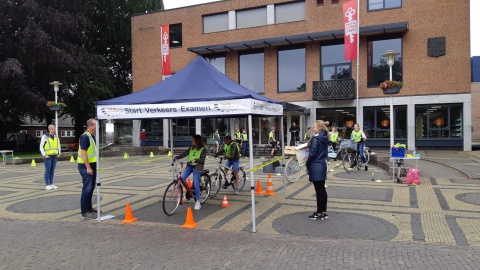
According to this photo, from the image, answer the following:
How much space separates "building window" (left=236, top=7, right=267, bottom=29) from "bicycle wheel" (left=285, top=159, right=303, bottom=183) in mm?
19248

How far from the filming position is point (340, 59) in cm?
2630

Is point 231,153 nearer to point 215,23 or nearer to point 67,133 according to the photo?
point 215,23

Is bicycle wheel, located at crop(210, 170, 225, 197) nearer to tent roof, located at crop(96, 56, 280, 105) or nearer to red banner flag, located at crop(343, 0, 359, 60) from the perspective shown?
tent roof, located at crop(96, 56, 280, 105)

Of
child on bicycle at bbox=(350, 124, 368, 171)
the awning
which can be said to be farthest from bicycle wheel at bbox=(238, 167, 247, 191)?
the awning

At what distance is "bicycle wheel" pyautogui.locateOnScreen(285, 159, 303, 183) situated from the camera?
37.6 feet

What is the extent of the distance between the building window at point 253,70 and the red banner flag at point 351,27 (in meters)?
7.28

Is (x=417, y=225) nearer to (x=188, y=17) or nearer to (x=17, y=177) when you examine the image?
(x=17, y=177)

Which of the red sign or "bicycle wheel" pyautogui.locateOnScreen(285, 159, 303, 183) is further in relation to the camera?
the red sign

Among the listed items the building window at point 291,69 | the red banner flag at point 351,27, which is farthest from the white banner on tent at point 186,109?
the building window at point 291,69

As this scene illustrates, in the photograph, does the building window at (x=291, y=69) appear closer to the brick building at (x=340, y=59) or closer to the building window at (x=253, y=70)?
the brick building at (x=340, y=59)

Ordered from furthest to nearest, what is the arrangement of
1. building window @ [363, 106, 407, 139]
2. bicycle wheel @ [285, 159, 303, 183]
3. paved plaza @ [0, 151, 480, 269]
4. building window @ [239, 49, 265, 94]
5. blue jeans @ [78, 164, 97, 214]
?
building window @ [239, 49, 265, 94] < building window @ [363, 106, 407, 139] < bicycle wheel @ [285, 159, 303, 183] < blue jeans @ [78, 164, 97, 214] < paved plaza @ [0, 151, 480, 269]

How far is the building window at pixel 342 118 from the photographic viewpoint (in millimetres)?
26188

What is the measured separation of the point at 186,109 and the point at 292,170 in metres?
5.43

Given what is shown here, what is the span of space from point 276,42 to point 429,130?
471 inches
